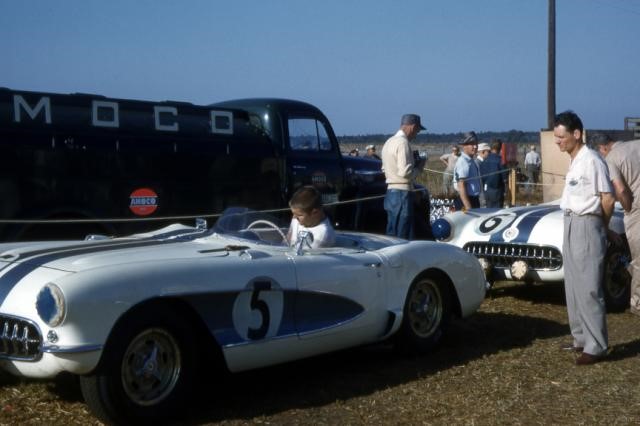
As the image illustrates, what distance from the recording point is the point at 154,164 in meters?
9.46

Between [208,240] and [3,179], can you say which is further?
[3,179]

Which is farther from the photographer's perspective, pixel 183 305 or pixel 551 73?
pixel 551 73

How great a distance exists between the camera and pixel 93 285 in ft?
13.9

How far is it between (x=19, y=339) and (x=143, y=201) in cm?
511

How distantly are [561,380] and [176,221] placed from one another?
198 inches

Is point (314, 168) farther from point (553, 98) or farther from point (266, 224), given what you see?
point (553, 98)

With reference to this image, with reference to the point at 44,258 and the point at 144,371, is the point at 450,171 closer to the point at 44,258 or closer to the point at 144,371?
the point at 44,258

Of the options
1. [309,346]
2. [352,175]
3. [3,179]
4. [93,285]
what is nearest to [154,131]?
[3,179]

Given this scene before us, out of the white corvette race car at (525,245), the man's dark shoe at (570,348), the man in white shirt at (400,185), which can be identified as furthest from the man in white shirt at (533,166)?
the man's dark shoe at (570,348)

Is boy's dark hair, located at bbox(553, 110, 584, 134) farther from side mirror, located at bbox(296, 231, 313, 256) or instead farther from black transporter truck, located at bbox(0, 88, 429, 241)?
black transporter truck, located at bbox(0, 88, 429, 241)

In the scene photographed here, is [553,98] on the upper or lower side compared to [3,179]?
upper

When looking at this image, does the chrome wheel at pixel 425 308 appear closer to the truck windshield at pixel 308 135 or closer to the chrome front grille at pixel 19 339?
the chrome front grille at pixel 19 339

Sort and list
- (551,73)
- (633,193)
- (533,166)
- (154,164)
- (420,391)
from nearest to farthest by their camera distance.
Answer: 1. (420,391)
2. (633,193)
3. (154,164)
4. (551,73)
5. (533,166)

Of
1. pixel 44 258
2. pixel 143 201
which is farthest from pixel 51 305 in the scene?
pixel 143 201
